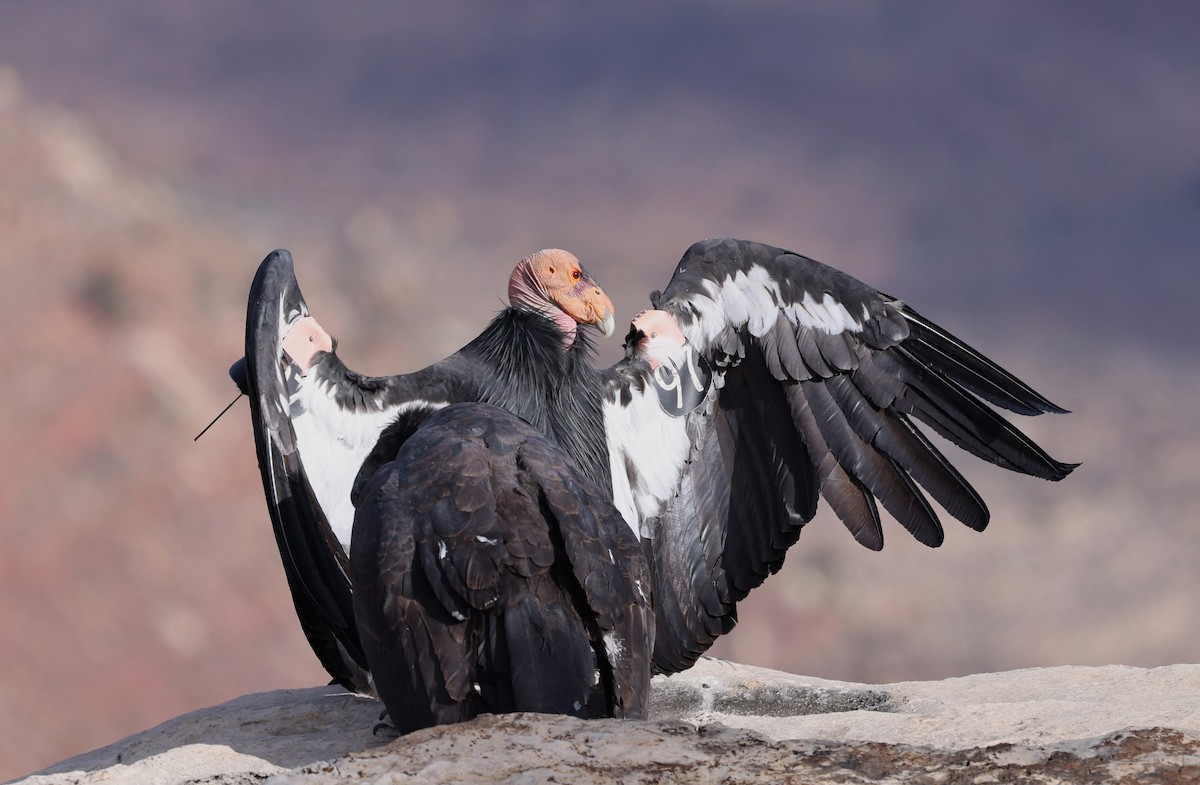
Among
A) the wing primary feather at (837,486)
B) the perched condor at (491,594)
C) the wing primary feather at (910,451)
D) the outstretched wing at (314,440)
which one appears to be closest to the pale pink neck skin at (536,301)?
the outstretched wing at (314,440)

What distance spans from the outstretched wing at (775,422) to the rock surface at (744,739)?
38.9 inches

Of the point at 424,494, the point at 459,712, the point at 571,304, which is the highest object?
the point at 571,304

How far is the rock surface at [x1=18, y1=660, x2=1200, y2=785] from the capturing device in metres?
3.71

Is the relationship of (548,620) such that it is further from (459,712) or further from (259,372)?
(259,372)

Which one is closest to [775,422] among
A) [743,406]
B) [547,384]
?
[743,406]

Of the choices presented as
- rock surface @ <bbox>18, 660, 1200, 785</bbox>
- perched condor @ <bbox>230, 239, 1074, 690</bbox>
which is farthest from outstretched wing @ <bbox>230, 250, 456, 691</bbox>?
rock surface @ <bbox>18, 660, 1200, 785</bbox>

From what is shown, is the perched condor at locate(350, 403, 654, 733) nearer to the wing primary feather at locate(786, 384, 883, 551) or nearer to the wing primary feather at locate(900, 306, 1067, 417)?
the wing primary feather at locate(786, 384, 883, 551)

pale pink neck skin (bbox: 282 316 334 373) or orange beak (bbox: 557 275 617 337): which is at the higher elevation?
orange beak (bbox: 557 275 617 337)

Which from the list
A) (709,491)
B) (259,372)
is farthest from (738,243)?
(259,372)

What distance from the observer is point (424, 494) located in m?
4.81

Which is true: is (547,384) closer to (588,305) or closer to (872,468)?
(588,305)

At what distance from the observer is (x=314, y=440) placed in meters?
6.30

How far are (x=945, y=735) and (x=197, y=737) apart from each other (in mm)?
3814

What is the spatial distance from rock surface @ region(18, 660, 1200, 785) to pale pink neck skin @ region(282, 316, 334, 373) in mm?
1896
